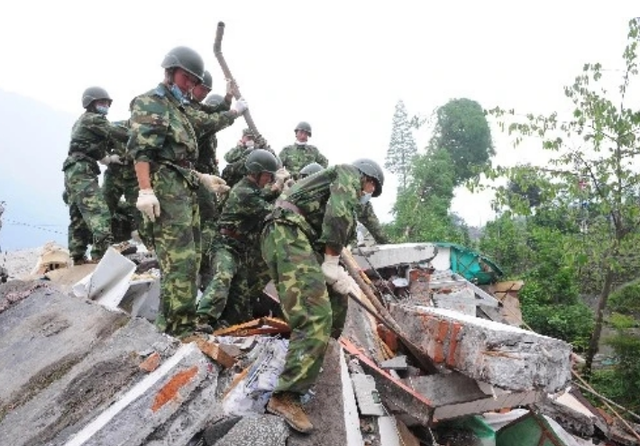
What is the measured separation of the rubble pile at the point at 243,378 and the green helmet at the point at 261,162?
141 cm

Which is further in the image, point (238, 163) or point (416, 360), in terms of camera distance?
point (238, 163)

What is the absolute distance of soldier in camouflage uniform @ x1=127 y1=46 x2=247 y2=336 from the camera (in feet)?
11.8

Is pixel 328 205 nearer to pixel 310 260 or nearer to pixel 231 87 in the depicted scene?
pixel 310 260

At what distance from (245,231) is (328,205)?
2.12 metres

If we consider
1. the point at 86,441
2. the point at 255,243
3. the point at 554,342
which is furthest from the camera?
the point at 255,243

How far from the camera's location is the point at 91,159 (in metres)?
6.02

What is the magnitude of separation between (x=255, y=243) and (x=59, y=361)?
2139mm

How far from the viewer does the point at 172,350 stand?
128 inches

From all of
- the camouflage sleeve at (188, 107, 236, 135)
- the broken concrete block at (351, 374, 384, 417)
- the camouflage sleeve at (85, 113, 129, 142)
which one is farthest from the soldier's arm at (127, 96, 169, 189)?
the camouflage sleeve at (85, 113, 129, 142)

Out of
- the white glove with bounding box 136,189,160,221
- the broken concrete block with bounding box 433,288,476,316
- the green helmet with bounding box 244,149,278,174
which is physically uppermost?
the green helmet with bounding box 244,149,278,174

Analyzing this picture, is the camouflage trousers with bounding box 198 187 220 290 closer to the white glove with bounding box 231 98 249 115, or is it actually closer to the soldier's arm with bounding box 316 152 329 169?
the white glove with bounding box 231 98 249 115

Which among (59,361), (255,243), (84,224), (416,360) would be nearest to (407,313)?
(416,360)

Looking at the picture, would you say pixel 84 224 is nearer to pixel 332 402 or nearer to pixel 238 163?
pixel 238 163

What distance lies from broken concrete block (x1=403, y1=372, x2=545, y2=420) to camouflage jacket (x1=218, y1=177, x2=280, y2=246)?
2126 mm
